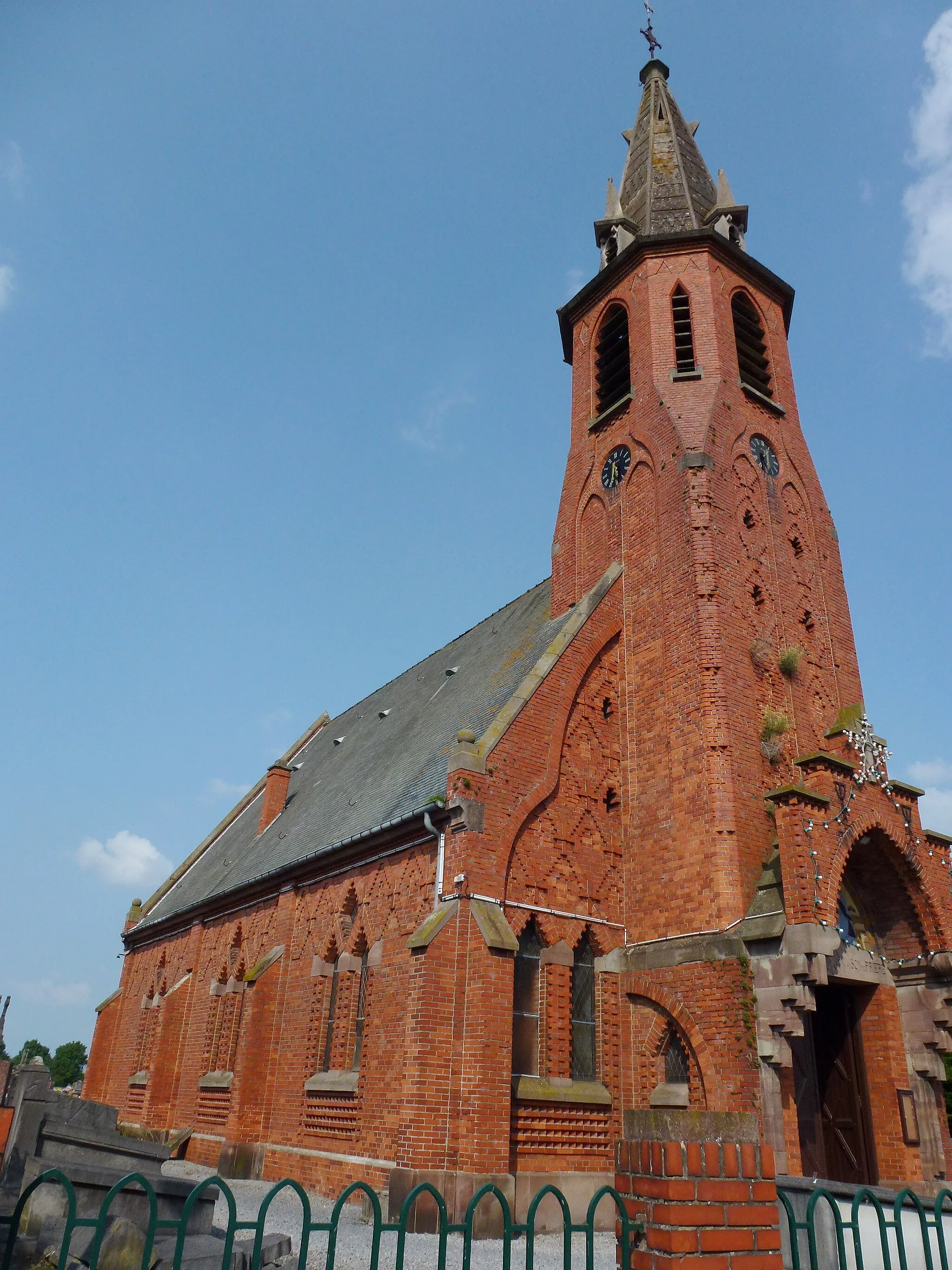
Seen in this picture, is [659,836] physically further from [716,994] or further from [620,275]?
[620,275]

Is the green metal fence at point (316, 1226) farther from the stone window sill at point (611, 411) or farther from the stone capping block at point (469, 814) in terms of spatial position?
the stone window sill at point (611, 411)

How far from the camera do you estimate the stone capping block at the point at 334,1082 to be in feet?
51.5

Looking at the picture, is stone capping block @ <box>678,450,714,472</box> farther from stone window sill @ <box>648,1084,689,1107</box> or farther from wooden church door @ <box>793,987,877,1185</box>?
stone window sill @ <box>648,1084,689,1107</box>

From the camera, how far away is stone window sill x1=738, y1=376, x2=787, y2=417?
19641mm

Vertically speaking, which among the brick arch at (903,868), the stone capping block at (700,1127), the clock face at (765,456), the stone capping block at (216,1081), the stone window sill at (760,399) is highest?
the stone window sill at (760,399)

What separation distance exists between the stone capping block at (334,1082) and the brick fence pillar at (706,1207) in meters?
12.5

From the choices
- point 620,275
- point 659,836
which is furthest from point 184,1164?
point 620,275

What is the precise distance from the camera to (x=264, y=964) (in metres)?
19.4

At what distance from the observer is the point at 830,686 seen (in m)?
17.9

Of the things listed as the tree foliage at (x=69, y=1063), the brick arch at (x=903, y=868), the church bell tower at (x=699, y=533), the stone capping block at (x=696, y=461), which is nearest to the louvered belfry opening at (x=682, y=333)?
the church bell tower at (x=699, y=533)

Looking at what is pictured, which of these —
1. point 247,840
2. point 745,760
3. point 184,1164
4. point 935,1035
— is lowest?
point 184,1164

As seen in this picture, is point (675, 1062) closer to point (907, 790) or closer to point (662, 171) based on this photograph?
point (907, 790)

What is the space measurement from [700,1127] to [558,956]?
10685 mm

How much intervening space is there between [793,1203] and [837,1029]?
8.89 meters
